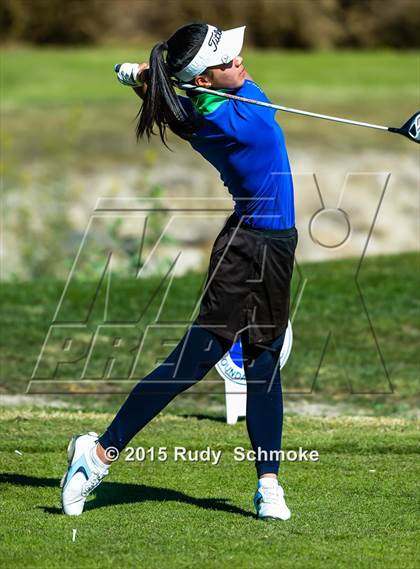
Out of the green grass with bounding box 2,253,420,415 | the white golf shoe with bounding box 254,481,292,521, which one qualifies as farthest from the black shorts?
the green grass with bounding box 2,253,420,415

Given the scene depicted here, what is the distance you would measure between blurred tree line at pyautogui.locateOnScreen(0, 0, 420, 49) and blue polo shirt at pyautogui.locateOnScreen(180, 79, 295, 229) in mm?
20969

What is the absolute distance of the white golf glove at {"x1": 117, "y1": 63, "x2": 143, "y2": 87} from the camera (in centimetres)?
521

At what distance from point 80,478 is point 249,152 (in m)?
1.49

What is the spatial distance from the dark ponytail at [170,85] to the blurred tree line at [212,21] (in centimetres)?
2092

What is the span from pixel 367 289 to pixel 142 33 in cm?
1601

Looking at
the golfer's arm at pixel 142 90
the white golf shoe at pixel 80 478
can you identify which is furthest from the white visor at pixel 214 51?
the white golf shoe at pixel 80 478

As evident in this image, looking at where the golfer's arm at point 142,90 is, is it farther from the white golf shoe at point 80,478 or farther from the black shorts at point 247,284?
the white golf shoe at point 80,478

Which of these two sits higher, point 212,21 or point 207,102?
point 207,102

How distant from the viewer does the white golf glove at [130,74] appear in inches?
205

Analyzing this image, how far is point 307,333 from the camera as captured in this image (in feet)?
32.5

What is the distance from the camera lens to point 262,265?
16.6 feet

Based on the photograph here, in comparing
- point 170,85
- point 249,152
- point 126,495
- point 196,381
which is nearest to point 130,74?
point 170,85

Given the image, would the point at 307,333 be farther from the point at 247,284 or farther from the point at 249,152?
the point at 249,152

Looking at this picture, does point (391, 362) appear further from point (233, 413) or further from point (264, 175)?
point (264, 175)
